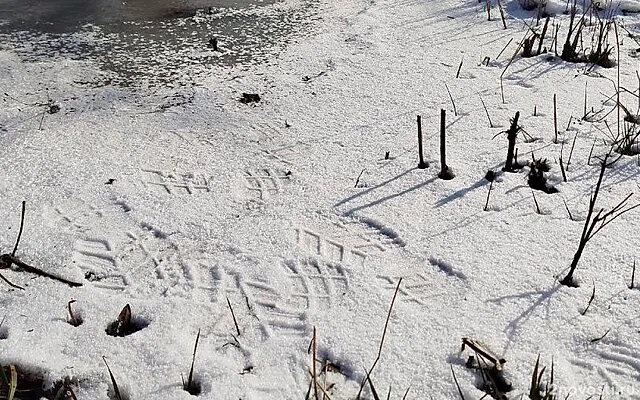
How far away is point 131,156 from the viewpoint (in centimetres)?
311

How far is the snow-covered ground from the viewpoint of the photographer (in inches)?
77.6

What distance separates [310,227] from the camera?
2.61 metres

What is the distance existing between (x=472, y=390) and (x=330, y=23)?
365 centimetres

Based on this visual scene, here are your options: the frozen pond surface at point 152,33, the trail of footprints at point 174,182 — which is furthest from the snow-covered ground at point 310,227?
the frozen pond surface at point 152,33

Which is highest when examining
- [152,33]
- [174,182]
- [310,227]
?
[152,33]

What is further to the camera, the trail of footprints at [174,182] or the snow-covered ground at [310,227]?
the trail of footprints at [174,182]

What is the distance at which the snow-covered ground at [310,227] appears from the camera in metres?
1.97

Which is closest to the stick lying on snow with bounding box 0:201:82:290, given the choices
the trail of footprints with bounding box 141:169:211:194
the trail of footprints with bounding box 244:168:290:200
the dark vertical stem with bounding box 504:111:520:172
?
the trail of footprints with bounding box 141:169:211:194

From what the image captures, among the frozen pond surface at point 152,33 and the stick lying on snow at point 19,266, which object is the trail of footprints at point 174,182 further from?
the frozen pond surface at point 152,33

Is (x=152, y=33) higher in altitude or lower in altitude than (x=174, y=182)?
higher

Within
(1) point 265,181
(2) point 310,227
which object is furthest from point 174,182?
(2) point 310,227

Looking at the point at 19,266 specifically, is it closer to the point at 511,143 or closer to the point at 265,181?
the point at 265,181

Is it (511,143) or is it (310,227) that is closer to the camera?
(310,227)

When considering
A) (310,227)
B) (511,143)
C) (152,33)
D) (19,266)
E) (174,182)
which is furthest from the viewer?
(152,33)
